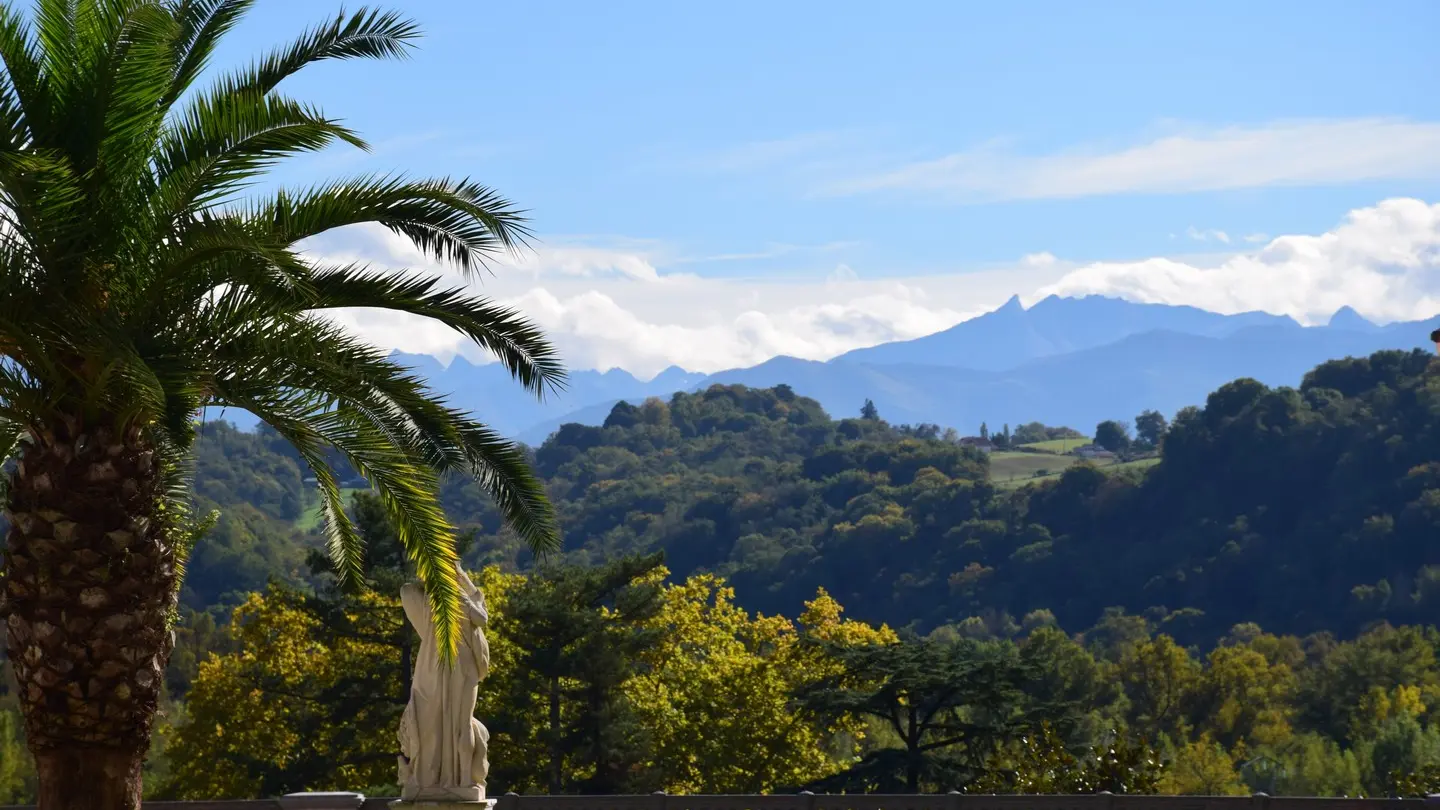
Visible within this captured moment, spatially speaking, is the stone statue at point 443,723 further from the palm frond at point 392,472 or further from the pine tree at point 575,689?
the pine tree at point 575,689

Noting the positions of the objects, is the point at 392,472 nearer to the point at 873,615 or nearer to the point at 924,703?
the point at 924,703

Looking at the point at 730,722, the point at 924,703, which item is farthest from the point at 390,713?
the point at 924,703

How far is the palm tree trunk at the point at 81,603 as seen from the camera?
Result: 383 inches

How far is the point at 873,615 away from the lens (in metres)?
96.6

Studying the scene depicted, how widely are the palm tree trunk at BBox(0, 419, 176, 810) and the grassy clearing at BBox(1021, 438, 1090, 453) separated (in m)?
151

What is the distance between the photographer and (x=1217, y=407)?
108 metres

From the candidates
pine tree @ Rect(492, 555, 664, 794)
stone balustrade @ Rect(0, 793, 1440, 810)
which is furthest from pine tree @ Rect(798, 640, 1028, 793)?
stone balustrade @ Rect(0, 793, 1440, 810)

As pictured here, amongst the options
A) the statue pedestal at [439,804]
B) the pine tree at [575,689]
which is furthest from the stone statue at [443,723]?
the pine tree at [575,689]

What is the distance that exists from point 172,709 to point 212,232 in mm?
47654

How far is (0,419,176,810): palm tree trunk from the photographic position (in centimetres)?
972

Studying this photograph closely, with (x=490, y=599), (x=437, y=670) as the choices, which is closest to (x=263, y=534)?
(x=490, y=599)

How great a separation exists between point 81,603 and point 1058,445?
161m

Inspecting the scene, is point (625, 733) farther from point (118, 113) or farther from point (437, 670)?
point (118, 113)

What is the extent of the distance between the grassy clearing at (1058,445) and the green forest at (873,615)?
16.2ft
